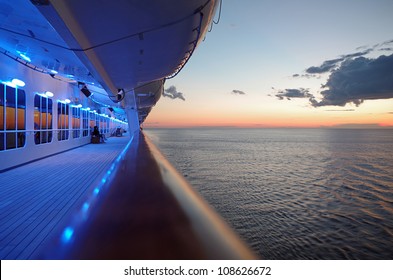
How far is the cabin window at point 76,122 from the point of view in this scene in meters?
12.5

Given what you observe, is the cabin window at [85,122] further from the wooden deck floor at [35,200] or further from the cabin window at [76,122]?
the wooden deck floor at [35,200]

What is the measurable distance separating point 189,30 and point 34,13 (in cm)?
221

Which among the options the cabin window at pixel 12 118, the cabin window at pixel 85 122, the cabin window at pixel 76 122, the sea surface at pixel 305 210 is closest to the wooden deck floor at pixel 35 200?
the cabin window at pixel 12 118

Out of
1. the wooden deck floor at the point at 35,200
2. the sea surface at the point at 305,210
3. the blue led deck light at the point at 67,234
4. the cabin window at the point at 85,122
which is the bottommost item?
the sea surface at the point at 305,210

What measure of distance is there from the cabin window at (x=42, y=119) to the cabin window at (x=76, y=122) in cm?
314

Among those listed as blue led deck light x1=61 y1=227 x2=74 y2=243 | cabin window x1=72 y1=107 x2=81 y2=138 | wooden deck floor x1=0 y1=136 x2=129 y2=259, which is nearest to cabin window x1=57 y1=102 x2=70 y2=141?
cabin window x1=72 y1=107 x2=81 y2=138

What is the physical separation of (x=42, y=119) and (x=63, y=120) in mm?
2487

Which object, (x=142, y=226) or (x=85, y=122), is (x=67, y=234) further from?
(x=85, y=122)

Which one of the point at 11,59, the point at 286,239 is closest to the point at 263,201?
the point at 286,239

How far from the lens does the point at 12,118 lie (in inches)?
259

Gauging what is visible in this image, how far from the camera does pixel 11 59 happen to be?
20.1 ft

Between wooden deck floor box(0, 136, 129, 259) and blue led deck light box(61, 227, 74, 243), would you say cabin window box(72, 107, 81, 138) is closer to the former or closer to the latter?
wooden deck floor box(0, 136, 129, 259)

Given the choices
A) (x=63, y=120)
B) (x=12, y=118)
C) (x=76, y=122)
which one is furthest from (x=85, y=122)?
(x=12, y=118)
